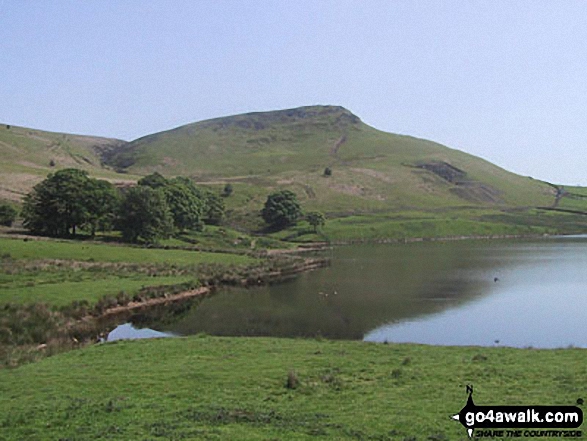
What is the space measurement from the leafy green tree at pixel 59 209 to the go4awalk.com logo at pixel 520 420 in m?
78.4

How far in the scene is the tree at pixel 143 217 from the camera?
283 feet

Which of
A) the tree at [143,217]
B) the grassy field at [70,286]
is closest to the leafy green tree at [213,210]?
the tree at [143,217]

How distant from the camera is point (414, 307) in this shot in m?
47.5

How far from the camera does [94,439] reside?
44.6 ft

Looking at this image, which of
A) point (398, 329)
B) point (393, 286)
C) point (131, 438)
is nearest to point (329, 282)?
point (393, 286)

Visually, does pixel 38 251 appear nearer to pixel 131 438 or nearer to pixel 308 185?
pixel 131 438

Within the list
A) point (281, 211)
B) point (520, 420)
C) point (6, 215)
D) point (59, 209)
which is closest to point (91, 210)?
point (59, 209)

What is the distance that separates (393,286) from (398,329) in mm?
21602

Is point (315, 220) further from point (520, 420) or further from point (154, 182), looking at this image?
point (520, 420)

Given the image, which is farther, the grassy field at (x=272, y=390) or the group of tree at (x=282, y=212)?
the group of tree at (x=282, y=212)

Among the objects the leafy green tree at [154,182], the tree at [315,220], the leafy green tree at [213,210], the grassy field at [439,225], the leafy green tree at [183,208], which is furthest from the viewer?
the grassy field at [439,225]

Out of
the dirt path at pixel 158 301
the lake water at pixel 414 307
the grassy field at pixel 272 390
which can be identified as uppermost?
the grassy field at pixel 272 390

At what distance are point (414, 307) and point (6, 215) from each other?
77.6m

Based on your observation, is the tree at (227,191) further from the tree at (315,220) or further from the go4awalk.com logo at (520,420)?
the go4awalk.com logo at (520,420)
